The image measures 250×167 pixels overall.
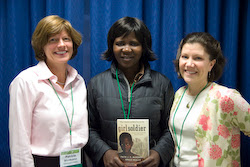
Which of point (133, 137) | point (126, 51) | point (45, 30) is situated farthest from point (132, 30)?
point (133, 137)

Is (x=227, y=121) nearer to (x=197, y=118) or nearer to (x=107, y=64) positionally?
(x=197, y=118)

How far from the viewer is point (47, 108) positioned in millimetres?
1456

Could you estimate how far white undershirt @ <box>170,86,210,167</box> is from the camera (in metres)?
1.48

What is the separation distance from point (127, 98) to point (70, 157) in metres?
0.54

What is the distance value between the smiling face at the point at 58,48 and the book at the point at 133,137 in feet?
1.88

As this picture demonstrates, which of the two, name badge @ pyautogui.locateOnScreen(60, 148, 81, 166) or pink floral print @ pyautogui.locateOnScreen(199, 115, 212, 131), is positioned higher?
pink floral print @ pyautogui.locateOnScreen(199, 115, 212, 131)

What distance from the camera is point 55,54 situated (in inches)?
61.1

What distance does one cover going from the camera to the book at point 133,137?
1.45m

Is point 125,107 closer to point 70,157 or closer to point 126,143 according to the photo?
point 126,143

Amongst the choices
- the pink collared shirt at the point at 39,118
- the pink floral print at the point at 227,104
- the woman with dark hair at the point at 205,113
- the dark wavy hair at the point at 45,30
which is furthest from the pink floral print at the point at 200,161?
the dark wavy hair at the point at 45,30

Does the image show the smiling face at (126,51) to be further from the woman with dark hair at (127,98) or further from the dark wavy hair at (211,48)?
the dark wavy hair at (211,48)

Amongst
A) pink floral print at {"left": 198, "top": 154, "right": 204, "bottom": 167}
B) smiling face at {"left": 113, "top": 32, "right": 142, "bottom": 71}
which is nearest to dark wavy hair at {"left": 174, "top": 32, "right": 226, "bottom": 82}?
smiling face at {"left": 113, "top": 32, "right": 142, "bottom": 71}

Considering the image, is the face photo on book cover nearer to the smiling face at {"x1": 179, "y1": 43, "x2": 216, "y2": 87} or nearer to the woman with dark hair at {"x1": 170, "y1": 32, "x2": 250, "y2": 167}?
the woman with dark hair at {"x1": 170, "y1": 32, "x2": 250, "y2": 167}

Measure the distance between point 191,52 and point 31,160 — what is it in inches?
46.7
